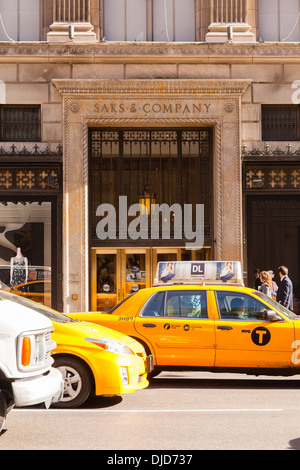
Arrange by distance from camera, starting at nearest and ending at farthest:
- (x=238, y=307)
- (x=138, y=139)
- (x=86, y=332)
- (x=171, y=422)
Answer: (x=171, y=422) → (x=86, y=332) → (x=238, y=307) → (x=138, y=139)

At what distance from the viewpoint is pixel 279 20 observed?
1986 cm

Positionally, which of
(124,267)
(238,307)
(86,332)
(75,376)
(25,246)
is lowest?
(75,376)

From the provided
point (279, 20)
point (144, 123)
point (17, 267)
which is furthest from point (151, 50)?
point (17, 267)

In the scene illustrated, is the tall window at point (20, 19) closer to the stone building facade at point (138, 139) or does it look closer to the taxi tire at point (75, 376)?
the stone building facade at point (138, 139)

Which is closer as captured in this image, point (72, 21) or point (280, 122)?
point (72, 21)

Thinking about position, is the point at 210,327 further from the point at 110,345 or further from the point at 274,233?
the point at 274,233

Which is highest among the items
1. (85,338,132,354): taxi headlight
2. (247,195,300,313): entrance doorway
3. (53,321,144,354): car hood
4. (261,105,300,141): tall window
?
(261,105,300,141): tall window

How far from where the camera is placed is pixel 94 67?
19312 mm

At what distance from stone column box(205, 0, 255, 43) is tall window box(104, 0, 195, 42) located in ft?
2.18

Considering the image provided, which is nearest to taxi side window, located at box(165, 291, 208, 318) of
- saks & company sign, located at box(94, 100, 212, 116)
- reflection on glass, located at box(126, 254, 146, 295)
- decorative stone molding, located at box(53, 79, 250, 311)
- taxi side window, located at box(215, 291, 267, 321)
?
taxi side window, located at box(215, 291, 267, 321)

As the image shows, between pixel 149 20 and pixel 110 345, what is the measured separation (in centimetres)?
1281

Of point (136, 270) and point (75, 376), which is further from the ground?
point (136, 270)

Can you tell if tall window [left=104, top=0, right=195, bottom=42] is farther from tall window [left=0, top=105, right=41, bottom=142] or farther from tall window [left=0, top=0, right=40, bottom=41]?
tall window [left=0, top=105, right=41, bottom=142]

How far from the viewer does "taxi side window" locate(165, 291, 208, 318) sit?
11461 millimetres
